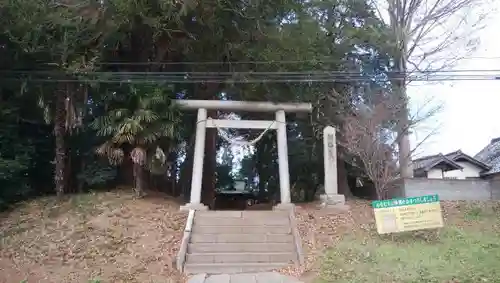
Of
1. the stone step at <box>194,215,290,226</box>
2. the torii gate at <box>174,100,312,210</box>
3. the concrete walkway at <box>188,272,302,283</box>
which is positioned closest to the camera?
the concrete walkway at <box>188,272,302,283</box>

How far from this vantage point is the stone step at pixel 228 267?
35.0 ft

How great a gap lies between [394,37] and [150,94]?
10276 millimetres

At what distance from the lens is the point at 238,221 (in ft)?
44.2

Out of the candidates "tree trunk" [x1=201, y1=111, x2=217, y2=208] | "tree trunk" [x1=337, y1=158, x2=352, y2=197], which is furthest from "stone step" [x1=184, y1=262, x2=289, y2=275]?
"tree trunk" [x1=201, y1=111, x2=217, y2=208]

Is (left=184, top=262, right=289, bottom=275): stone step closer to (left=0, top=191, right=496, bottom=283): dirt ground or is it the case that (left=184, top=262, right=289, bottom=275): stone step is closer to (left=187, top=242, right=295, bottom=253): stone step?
(left=0, top=191, right=496, bottom=283): dirt ground

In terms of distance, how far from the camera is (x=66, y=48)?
13836 millimetres

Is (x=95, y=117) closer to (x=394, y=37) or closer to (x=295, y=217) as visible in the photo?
(x=295, y=217)

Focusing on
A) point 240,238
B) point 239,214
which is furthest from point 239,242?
point 239,214

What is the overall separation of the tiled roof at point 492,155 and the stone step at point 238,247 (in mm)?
20954

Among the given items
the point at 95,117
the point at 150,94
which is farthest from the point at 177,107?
the point at 95,117

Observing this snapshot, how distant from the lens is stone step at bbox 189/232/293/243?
1217cm

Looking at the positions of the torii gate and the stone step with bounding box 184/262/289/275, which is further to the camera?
the torii gate

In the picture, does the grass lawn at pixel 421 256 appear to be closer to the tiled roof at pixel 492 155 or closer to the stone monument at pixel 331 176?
the stone monument at pixel 331 176

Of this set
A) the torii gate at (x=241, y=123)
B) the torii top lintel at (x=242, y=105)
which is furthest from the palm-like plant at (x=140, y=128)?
the torii gate at (x=241, y=123)
